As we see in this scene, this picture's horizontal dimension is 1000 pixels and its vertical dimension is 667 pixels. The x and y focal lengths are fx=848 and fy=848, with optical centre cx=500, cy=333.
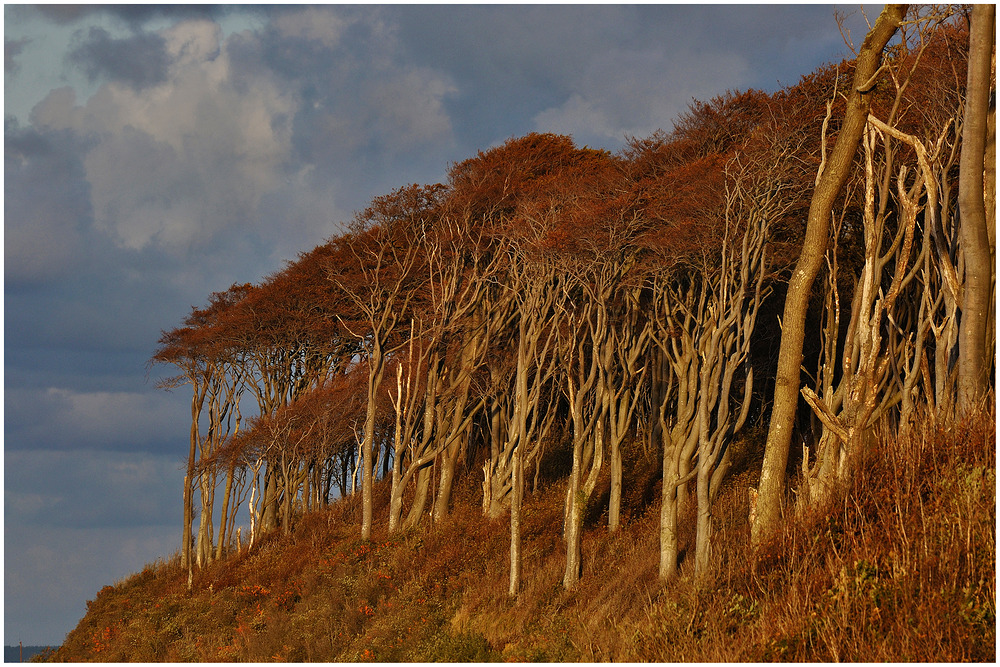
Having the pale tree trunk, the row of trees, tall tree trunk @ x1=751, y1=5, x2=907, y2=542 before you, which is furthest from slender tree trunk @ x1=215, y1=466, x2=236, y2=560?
tall tree trunk @ x1=751, y1=5, x2=907, y2=542

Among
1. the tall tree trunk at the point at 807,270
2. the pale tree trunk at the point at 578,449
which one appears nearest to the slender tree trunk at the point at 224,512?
the pale tree trunk at the point at 578,449

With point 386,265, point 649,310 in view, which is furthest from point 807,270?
point 386,265

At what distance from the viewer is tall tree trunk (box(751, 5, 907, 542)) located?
9555mm

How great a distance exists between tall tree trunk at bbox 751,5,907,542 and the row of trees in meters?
0.03

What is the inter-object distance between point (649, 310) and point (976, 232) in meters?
10.7

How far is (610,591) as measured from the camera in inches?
540

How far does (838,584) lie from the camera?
7492 mm

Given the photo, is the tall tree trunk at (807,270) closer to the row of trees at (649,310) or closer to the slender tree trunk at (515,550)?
the row of trees at (649,310)

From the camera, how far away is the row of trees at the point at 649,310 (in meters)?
9.85

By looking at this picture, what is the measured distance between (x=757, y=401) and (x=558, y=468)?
821cm

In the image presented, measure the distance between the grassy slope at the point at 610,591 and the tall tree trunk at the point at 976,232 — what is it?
1030mm

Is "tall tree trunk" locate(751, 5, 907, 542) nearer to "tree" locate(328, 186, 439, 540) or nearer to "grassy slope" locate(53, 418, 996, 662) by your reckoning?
"grassy slope" locate(53, 418, 996, 662)

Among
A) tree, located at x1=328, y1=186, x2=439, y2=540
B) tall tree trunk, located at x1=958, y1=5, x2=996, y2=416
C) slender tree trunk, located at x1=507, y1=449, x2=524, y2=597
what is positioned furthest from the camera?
tree, located at x1=328, y1=186, x2=439, y2=540

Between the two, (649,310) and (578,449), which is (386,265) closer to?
(649,310)
